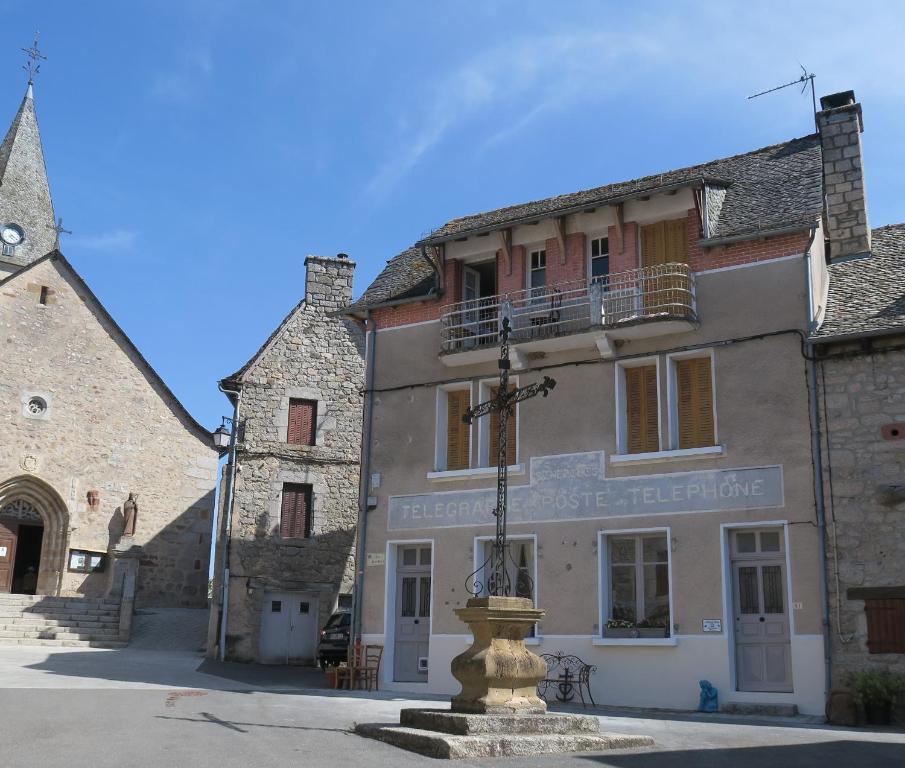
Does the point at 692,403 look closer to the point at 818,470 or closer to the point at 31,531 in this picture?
the point at 818,470

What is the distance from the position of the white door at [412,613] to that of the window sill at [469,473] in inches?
47.8

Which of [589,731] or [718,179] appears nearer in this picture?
[589,731]

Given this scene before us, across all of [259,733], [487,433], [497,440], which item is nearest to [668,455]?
[497,440]

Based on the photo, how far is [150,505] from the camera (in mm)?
27078

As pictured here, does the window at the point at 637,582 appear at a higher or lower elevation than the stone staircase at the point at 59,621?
higher

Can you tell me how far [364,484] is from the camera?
17.7 metres

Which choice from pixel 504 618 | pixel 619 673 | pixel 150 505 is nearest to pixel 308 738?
pixel 504 618

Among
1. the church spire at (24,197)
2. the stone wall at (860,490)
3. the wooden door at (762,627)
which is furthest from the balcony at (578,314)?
the church spire at (24,197)

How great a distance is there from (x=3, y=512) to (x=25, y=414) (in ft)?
8.63

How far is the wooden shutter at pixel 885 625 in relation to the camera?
41.6 feet

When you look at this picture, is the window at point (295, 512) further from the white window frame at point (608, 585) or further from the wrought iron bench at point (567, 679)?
the white window frame at point (608, 585)

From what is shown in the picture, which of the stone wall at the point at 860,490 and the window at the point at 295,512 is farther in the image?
the window at the point at 295,512

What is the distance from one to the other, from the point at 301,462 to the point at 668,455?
37.0 ft

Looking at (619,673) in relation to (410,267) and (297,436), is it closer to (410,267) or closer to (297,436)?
(410,267)
